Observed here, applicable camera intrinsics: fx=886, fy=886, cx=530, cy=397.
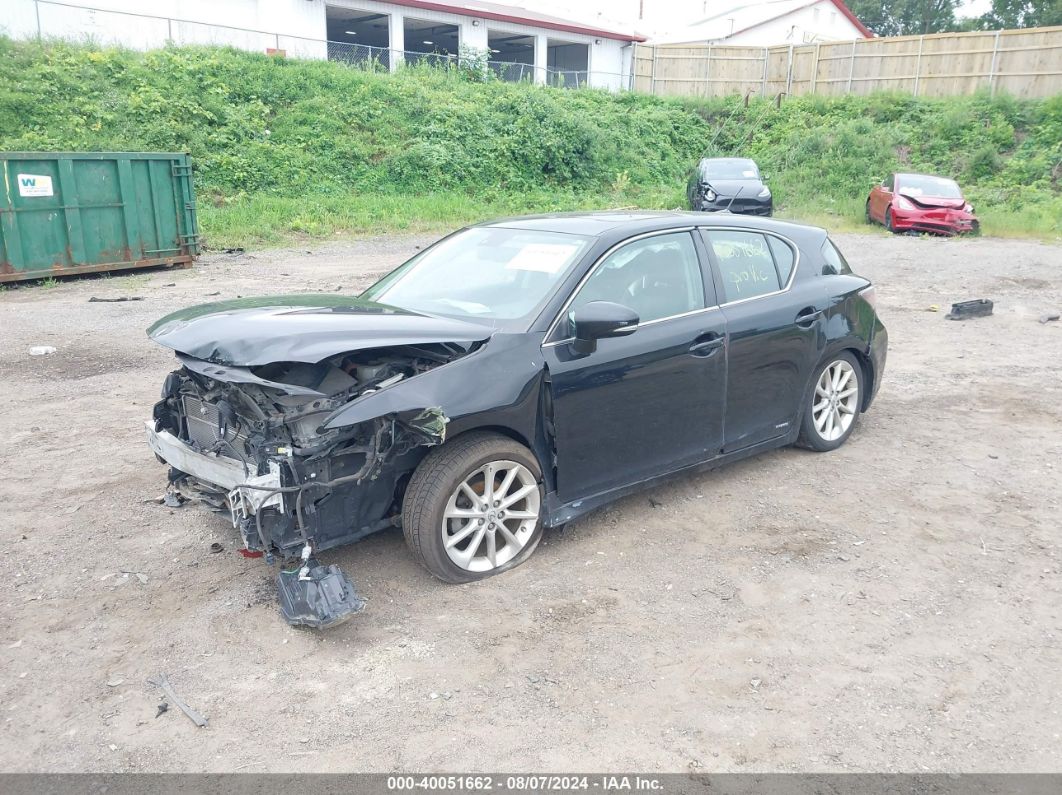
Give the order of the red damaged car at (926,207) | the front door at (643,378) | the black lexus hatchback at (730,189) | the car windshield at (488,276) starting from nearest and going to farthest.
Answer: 1. the front door at (643,378)
2. the car windshield at (488,276)
3. the red damaged car at (926,207)
4. the black lexus hatchback at (730,189)

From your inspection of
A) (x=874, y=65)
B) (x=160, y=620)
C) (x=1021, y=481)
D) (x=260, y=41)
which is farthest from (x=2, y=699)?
(x=874, y=65)

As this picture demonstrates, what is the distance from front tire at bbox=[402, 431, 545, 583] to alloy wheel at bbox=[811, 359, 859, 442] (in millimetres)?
2426

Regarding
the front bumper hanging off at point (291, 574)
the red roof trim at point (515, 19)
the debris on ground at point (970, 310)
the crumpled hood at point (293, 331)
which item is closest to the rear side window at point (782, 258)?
the crumpled hood at point (293, 331)

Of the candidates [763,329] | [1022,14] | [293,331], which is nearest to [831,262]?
[763,329]

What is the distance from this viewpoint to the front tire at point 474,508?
13.1 ft

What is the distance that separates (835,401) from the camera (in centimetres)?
599

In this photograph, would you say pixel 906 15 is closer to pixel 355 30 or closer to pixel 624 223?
pixel 355 30

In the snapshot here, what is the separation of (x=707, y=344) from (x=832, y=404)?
1.52 metres

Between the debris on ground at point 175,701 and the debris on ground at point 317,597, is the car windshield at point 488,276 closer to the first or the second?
the debris on ground at point 317,597

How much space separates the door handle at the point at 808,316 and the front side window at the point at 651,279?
2.70ft

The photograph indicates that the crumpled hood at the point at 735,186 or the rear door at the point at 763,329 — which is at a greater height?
the crumpled hood at the point at 735,186

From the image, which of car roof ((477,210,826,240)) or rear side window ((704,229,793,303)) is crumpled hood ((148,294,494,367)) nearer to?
car roof ((477,210,826,240))

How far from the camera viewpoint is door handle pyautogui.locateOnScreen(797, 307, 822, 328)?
5.52 m

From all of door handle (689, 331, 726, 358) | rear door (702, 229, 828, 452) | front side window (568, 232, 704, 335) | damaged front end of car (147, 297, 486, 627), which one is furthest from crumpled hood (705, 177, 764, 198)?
damaged front end of car (147, 297, 486, 627)
